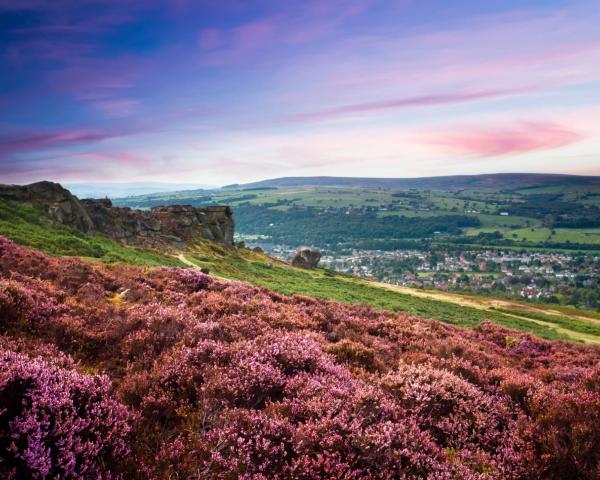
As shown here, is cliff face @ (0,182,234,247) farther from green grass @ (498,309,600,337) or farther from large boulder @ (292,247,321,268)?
green grass @ (498,309,600,337)

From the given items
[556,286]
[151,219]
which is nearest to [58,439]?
[151,219]

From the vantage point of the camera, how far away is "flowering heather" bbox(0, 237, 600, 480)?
4094 millimetres

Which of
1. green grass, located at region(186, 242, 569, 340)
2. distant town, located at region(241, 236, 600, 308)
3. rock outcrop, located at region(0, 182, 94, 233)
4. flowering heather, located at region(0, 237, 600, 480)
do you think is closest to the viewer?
flowering heather, located at region(0, 237, 600, 480)

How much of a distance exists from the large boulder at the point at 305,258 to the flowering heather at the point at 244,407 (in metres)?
74.6

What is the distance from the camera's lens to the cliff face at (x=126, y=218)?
41.4 metres

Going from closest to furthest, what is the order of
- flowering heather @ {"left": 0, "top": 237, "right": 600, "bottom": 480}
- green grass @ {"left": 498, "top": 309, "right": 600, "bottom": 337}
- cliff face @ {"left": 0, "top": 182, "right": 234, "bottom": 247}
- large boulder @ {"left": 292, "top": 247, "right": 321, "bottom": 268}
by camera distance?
flowering heather @ {"left": 0, "top": 237, "right": 600, "bottom": 480}
green grass @ {"left": 498, "top": 309, "right": 600, "bottom": 337}
cliff face @ {"left": 0, "top": 182, "right": 234, "bottom": 247}
large boulder @ {"left": 292, "top": 247, "right": 321, "bottom": 268}

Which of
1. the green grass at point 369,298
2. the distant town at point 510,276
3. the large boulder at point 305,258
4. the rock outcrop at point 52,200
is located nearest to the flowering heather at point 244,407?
the green grass at point 369,298

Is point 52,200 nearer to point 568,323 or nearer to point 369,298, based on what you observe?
point 369,298

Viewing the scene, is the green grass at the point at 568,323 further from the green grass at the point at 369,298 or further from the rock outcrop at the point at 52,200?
the rock outcrop at the point at 52,200

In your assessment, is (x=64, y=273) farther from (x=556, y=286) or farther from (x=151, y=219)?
(x=556, y=286)

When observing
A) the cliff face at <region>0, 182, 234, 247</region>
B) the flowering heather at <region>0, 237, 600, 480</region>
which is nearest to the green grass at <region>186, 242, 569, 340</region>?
the cliff face at <region>0, 182, 234, 247</region>

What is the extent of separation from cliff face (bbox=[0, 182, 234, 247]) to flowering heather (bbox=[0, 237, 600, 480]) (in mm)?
33617

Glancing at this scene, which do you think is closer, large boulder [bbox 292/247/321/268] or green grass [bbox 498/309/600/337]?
green grass [bbox 498/309/600/337]

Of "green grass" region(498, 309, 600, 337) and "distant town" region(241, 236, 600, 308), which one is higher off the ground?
"green grass" region(498, 309, 600, 337)
